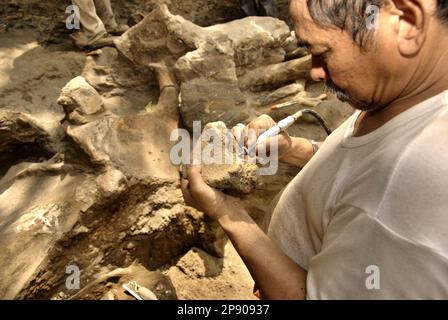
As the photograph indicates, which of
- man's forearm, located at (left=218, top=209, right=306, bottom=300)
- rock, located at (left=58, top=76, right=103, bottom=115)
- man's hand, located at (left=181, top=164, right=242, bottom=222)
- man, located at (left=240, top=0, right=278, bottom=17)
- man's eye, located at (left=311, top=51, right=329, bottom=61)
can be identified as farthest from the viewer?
man, located at (left=240, top=0, right=278, bottom=17)

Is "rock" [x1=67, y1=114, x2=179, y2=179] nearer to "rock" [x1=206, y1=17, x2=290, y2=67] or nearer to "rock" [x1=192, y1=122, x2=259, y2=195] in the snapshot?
"rock" [x1=192, y1=122, x2=259, y2=195]

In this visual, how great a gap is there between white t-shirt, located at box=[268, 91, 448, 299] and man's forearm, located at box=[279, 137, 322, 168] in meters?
0.76

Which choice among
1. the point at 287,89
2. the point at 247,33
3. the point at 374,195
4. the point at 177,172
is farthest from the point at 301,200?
the point at 247,33

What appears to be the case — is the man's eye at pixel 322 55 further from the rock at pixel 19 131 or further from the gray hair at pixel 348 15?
the rock at pixel 19 131

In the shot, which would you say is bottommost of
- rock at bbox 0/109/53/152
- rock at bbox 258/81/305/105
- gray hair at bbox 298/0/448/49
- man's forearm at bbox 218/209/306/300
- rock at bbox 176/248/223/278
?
rock at bbox 176/248/223/278

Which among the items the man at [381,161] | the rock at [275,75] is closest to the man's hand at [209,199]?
the man at [381,161]

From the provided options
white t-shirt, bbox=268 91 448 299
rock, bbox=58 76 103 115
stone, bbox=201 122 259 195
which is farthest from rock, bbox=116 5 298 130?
white t-shirt, bbox=268 91 448 299

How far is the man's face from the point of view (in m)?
1.06

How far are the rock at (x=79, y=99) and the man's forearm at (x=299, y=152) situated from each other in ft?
4.28

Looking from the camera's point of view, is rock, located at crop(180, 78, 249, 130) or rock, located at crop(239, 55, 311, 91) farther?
rock, located at crop(239, 55, 311, 91)

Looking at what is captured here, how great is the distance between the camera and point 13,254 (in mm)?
2070

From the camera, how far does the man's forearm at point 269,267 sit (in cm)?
131

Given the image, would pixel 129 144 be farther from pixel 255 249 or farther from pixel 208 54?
pixel 255 249
